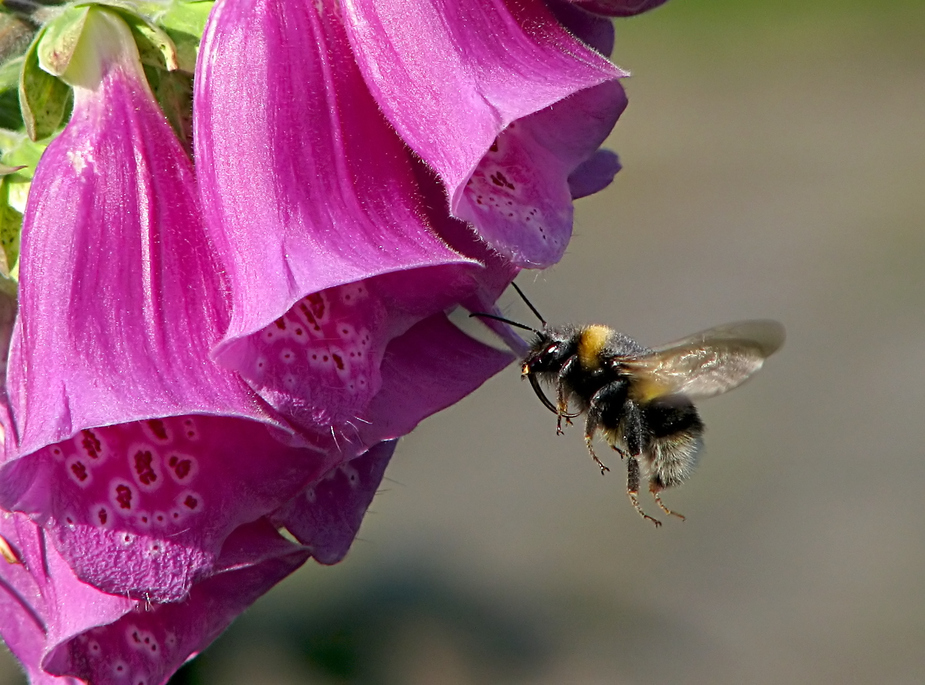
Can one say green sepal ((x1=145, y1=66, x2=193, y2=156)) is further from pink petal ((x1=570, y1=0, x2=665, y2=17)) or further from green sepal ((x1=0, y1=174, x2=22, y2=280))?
pink petal ((x1=570, y1=0, x2=665, y2=17))

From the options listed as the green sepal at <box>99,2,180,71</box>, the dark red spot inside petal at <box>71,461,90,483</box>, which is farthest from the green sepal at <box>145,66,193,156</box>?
the dark red spot inside petal at <box>71,461,90,483</box>

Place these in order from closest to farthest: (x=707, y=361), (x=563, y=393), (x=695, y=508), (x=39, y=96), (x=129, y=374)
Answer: (x=129, y=374) < (x=39, y=96) < (x=707, y=361) < (x=563, y=393) < (x=695, y=508)

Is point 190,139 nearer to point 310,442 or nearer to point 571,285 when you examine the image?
point 310,442

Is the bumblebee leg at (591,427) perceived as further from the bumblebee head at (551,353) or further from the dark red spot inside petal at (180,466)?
the dark red spot inside petal at (180,466)

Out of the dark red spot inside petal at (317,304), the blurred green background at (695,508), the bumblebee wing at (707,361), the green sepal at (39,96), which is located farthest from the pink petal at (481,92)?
the blurred green background at (695,508)

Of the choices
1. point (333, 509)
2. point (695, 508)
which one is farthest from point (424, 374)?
point (695, 508)

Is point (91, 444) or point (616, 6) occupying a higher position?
point (616, 6)

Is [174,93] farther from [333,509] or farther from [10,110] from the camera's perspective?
[333,509]
